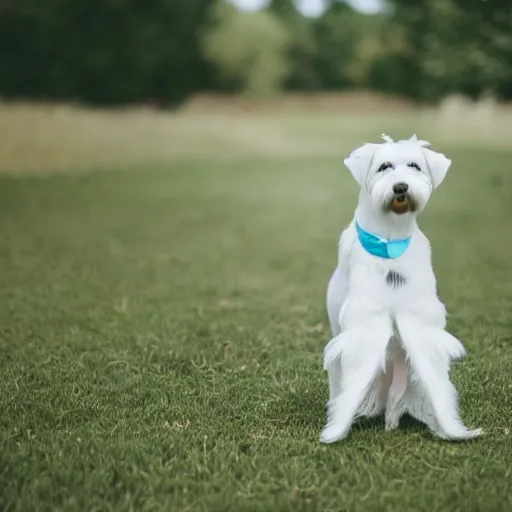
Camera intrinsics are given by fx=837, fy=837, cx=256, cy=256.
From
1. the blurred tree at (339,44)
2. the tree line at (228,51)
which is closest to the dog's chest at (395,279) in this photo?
the tree line at (228,51)

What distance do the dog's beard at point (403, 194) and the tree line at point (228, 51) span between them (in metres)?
24.0

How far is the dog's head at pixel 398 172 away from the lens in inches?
137

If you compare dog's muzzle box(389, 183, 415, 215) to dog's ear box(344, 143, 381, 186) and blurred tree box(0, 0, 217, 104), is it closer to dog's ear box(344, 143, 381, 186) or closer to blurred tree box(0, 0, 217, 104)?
dog's ear box(344, 143, 381, 186)

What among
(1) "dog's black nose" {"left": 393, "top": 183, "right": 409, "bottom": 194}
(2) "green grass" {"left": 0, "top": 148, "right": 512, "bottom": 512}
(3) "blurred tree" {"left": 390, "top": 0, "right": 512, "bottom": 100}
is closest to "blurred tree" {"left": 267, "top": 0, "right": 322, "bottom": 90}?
(3) "blurred tree" {"left": 390, "top": 0, "right": 512, "bottom": 100}

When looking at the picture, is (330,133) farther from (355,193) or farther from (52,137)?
(355,193)

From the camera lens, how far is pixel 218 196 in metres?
15.2

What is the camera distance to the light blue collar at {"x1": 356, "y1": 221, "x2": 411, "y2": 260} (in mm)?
3705

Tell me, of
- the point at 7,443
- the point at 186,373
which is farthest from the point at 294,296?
the point at 7,443

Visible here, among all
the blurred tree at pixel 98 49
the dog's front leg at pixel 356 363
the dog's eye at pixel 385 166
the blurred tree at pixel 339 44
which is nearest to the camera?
the dog's eye at pixel 385 166

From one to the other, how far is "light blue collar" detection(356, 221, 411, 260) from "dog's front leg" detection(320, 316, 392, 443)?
0.93ft

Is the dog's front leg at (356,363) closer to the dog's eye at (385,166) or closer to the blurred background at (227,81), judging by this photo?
the dog's eye at (385,166)

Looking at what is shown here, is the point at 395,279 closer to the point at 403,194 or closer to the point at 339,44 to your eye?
the point at 403,194

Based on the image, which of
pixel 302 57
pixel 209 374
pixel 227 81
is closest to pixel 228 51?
pixel 227 81

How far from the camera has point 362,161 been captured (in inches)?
144
